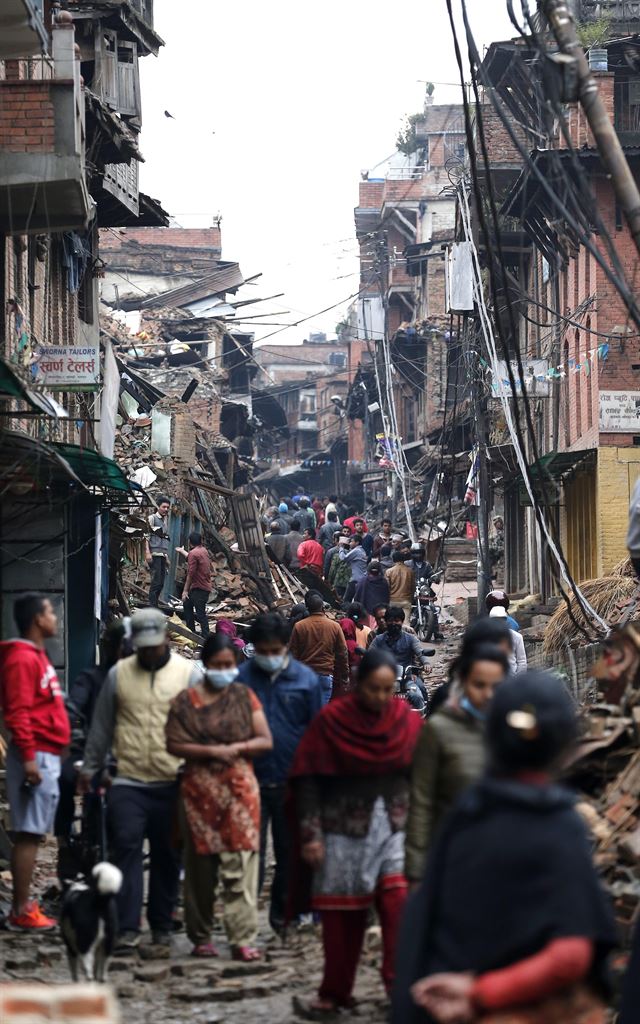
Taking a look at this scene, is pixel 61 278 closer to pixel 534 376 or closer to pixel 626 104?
pixel 534 376

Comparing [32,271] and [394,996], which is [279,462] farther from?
[394,996]

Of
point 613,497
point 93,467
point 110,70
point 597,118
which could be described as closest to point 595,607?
point 93,467

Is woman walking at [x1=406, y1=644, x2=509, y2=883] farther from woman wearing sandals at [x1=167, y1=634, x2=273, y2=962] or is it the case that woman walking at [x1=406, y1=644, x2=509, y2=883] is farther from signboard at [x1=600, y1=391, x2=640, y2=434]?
signboard at [x1=600, y1=391, x2=640, y2=434]

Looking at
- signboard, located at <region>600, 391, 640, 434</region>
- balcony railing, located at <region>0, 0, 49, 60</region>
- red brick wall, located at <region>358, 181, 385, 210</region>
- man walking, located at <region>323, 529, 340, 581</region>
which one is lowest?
man walking, located at <region>323, 529, 340, 581</region>

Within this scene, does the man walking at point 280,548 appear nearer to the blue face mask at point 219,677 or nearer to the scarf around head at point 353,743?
the blue face mask at point 219,677

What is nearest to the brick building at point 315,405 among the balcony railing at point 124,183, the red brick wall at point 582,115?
the red brick wall at point 582,115

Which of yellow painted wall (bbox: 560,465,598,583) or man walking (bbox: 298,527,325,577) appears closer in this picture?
yellow painted wall (bbox: 560,465,598,583)

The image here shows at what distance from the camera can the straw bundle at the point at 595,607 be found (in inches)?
717

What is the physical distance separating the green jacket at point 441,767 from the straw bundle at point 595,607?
11846 mm

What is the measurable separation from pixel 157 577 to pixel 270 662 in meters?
17.3

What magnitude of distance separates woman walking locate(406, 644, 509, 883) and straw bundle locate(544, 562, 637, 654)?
1183cm

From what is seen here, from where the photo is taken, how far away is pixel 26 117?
1455 cm

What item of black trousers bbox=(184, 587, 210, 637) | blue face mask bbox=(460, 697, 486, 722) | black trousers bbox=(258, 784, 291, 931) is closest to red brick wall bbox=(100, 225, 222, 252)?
black trousers bbox=(184, 587, 210, 637)

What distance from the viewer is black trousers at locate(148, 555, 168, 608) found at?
25797 mm
